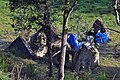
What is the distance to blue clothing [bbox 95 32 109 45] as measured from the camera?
1664cm

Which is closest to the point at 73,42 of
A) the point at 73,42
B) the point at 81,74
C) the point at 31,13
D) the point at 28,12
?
the point at 73,42

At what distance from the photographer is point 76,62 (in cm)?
1328

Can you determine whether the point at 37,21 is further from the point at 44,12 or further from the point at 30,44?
the point at 30,44

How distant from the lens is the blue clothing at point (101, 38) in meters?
16.6

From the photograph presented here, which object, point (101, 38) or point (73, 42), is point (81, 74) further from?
point (101, 38)

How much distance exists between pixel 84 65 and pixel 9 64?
2396mm

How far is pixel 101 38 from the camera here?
16891mm

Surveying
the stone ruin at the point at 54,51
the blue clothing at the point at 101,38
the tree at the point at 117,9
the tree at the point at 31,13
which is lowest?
the blue clothing at the point at 101,38

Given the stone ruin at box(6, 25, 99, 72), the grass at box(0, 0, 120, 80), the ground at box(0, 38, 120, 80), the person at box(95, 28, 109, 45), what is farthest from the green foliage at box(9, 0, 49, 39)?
the person at box(95, 28, 109, 45)

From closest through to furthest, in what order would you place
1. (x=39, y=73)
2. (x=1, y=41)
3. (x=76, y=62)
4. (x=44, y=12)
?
1. (x=44, y=12)
2. (x=39, y=73)
3. (x=76, y=62)
4. (x=1, y=41)

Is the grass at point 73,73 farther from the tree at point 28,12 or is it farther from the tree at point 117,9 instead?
the tree at point 117,9

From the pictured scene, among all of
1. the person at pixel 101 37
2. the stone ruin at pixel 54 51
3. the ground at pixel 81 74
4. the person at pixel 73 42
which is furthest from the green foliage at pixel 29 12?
the person at pixel 101 37

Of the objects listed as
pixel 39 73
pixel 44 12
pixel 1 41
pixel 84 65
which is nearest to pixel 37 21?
pixel 44 12

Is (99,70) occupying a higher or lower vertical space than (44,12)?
lower
